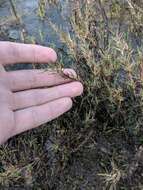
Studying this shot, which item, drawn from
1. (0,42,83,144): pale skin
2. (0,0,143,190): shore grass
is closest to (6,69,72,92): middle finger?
(0,42,83,144): pale skin

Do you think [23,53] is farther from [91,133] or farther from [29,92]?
[91,133]

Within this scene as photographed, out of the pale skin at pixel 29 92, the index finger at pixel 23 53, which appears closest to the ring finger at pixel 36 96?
the pale skin at pixel 29 92

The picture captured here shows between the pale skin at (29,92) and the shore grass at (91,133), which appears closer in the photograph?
the shore grass at (91,133)

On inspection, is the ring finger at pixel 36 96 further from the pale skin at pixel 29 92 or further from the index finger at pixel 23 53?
the index finger at pixel 23 53

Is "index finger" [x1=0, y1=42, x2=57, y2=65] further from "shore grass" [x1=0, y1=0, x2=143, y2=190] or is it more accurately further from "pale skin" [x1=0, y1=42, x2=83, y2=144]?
"shore grass" [x1=0, y1=0, x2=143, y2=190]

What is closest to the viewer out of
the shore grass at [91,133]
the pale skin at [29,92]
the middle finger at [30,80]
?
the shore grass at [91,133]

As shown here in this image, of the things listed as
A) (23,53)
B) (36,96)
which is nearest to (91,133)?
(36,96)
